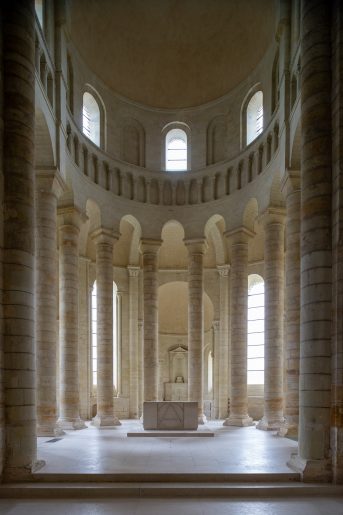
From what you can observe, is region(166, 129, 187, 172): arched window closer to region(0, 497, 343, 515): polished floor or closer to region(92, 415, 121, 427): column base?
region(92, 415, 121, 427): column base

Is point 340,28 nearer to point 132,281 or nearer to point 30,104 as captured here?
point 30,104

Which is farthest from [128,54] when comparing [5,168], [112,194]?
[5,168]

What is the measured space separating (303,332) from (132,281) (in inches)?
814

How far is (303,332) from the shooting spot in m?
11.5

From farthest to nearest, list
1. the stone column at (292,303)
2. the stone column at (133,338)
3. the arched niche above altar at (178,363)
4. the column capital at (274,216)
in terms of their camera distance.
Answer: the arched niche above altar at (178,363) < the stone column at (133,338) < the column capital at (274,216) < the stone column at (292,303)

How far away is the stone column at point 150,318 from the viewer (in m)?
25.1

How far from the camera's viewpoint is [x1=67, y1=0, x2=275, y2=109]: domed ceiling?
21750 mm

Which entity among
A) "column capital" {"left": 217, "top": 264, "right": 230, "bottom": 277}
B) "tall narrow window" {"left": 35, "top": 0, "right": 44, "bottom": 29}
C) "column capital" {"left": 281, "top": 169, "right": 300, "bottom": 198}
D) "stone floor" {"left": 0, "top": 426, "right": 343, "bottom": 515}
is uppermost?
"tall narrow window" {"left": 35, "top": 0, "right": 44, "bottom": 29}

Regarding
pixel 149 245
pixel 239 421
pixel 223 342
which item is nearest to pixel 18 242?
pixel 149 245

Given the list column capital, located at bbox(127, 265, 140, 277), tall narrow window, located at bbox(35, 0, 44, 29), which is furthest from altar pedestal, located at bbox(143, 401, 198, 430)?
tall narrow window, located at bbox(35, 0, 44, 29)

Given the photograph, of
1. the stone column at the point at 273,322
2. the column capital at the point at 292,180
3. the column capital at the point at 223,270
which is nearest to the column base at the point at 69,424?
the stone column at the point at 273,322

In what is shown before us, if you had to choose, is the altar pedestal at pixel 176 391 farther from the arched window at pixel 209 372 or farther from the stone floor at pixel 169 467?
the stone floor at pixel 169 467

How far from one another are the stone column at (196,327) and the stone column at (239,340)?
212 centimetres

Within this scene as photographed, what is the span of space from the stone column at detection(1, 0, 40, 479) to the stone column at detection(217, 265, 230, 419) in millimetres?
19451
